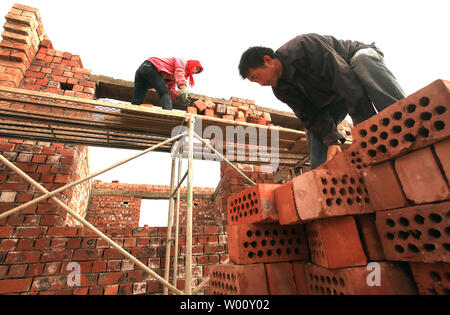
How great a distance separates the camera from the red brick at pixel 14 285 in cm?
188

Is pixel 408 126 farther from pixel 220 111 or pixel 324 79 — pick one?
pixel 220 111

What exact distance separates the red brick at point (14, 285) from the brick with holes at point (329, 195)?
2610mm

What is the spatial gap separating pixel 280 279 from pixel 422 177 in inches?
36.3

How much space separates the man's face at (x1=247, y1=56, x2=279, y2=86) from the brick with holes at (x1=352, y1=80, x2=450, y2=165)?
3.24ft

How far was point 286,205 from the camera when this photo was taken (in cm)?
123

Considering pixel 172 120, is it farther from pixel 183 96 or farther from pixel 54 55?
pixel 54 55

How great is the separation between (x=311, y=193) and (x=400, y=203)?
1.26ft

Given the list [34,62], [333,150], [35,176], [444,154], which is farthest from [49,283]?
[34,62]

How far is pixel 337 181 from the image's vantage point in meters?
1.12

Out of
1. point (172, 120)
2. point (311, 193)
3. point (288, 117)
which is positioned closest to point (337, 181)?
point (311, 193)

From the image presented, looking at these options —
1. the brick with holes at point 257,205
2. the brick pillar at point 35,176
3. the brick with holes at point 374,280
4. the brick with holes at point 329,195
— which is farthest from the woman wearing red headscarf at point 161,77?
the brick with holes at point 374,280

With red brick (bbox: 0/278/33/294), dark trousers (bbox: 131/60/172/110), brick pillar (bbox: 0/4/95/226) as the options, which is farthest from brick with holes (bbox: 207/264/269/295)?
brick pillar (bbox: 0/4/95/226)

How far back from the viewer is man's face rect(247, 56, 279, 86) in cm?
180

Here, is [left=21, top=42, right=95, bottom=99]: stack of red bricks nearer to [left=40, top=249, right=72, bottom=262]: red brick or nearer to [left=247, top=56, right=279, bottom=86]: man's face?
[left=40, top=249, right=72, bottom=262]: red brick
